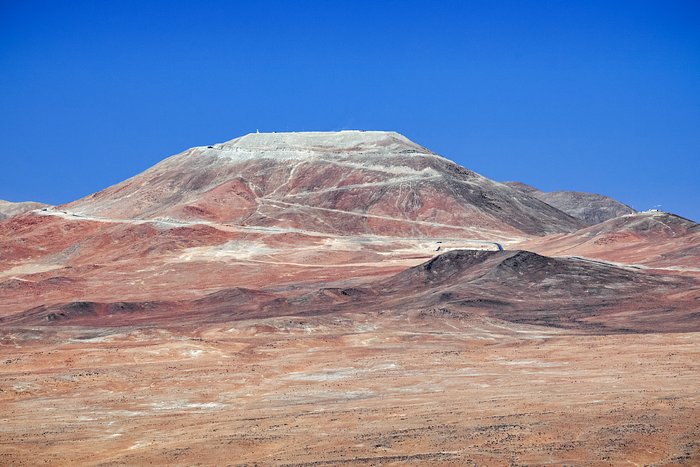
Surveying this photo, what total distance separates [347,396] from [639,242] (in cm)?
9193

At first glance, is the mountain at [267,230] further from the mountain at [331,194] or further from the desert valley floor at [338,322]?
the desert valley floor at [338,322]

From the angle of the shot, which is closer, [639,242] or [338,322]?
[338,322]

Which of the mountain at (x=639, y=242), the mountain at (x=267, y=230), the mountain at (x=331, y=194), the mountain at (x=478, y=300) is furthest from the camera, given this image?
the mountain at (x=331, y=194)

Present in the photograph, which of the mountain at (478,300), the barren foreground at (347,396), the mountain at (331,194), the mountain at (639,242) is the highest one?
the mountain at (331,194)

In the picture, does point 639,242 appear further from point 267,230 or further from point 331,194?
point 331,194

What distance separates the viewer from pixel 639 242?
126812mm

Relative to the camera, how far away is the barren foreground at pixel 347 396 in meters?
28.5

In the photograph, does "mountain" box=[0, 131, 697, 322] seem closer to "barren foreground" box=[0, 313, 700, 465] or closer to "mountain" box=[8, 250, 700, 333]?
"mountain" box=[8, 250, 700, 333]

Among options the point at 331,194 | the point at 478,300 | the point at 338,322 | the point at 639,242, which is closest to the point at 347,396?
the point at 338,322

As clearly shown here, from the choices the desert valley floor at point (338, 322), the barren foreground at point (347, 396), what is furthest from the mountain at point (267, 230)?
the barren foreground at point (347, 396)

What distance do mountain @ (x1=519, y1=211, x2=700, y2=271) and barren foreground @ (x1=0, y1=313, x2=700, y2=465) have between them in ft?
147

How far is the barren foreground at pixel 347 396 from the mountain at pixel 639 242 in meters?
44.8

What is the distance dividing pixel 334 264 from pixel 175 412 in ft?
293

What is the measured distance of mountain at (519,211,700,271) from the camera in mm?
113062
